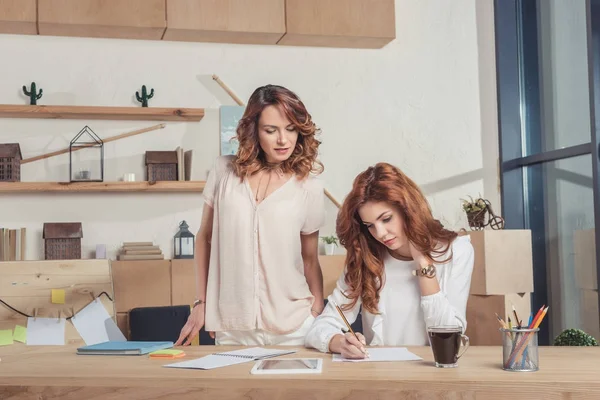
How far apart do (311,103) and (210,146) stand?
2.13 feet

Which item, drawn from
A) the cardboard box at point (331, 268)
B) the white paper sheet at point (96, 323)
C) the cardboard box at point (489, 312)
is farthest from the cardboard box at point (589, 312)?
the white paper sheet at point (96, 323)

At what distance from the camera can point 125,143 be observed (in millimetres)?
4250

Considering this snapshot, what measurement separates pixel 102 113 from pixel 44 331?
1.18 meters

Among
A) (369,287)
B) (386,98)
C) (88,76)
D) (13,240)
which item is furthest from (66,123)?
(369,287)

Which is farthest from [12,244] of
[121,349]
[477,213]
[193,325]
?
[477,213]

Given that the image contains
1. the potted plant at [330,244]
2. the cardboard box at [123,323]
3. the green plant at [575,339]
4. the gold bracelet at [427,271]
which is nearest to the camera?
the gold bracelet at [427,271]

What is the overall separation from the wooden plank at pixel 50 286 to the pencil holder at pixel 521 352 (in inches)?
104

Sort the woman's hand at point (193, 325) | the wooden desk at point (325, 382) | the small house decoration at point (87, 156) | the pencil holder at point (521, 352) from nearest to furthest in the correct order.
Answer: the wooden desk at point (325, 382) < the pencil holder at point (521, 352) < the woman's hand at point (193, 325) < the small house decoration at point (87, 156)

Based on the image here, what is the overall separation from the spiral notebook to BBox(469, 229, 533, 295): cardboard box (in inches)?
78.8

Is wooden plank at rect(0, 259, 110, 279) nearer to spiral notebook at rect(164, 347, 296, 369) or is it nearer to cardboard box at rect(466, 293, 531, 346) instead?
cardboard box at rect(466, 293, 531, 346)

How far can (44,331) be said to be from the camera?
12.4ft

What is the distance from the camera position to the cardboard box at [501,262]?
3744 millimetres

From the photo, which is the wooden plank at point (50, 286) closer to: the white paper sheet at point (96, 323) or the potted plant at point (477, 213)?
the white paper sheet at point (96, 323)

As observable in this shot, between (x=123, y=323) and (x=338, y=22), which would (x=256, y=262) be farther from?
(x=338, y=22)
